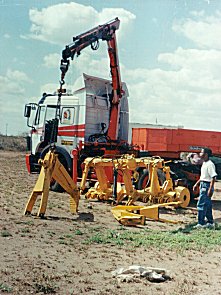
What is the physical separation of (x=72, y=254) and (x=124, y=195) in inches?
218

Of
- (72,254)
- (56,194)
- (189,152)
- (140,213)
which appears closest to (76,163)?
(56,194)

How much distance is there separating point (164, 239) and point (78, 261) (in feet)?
6.67

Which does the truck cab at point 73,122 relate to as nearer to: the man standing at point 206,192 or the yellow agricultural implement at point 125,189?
the yellow agricultural implement at point 125,189

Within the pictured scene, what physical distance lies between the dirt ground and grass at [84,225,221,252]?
193mm

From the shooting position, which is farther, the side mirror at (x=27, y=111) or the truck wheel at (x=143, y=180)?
the side mirror at (x=27, y=111)

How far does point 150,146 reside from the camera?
13875 millimetres

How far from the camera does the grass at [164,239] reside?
7461 millimetres

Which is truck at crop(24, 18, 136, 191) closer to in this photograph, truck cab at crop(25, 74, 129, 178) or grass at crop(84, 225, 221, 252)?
truck cab at crop(25, 74, 129, 178)

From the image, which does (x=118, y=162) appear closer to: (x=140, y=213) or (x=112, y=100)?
(x=140, y=213)

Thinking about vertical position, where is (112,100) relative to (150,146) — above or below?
above

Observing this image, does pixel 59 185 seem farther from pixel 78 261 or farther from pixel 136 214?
pixel 78 261

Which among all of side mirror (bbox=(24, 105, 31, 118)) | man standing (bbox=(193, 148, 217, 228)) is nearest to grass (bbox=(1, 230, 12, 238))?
man standing (bbox=(193, 148, 217, 228))

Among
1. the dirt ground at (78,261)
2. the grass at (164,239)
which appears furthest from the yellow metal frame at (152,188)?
the grass at (164,239)

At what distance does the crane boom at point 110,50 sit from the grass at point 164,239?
6776 millimetres
